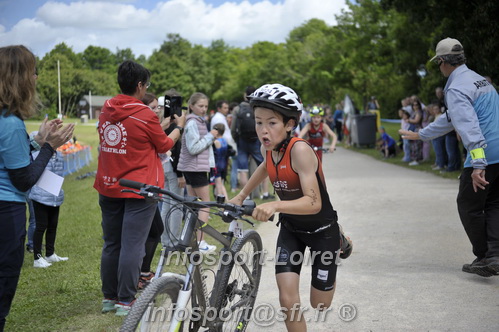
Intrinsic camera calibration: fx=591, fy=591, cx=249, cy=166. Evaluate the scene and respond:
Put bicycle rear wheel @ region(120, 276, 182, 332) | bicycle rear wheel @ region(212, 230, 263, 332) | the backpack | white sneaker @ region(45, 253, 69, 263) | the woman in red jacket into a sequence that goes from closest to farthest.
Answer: bicycle rear wheel @ region(120, 276, 182, 332), bicycle rear wheel @ region(212, 230, 263, 332), the woman in red jacket, white sneaker @ region(45, 253, 69, 263), the backpack

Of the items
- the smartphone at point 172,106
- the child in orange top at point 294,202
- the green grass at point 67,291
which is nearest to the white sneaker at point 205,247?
the green grass at point 67,291

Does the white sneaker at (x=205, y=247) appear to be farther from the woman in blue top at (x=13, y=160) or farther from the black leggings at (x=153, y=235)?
the woman in blue top at (x=13, y=160)

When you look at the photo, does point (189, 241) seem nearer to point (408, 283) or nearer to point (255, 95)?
point (255, 95)

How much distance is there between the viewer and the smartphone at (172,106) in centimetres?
593

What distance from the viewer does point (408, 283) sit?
20.2ft

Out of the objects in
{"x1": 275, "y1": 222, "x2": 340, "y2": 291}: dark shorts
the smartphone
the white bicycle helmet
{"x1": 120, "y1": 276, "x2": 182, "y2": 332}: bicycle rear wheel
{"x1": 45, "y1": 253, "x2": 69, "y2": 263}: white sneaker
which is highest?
the white bicycle helmet

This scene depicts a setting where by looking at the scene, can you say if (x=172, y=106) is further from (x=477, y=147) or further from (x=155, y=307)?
(x=477, y=147)

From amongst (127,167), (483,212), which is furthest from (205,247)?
(483,212)

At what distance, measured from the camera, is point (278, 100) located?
3.90m

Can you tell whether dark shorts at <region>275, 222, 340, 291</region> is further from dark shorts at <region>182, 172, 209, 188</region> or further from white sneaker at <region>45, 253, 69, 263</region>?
white sneaker at <region>45, 253, 69, 263</region>

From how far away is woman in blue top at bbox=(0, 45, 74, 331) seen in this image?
388cm

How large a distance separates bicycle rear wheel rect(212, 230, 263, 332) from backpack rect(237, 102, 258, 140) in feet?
23.7

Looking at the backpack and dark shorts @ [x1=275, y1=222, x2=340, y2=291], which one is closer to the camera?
dark shorts @ [x1=275, y1=222, x2=340, y2=291]

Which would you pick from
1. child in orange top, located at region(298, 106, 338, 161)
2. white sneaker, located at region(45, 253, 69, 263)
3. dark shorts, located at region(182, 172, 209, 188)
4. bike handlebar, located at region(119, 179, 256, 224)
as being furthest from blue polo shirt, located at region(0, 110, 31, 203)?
child in orange top, located at region(298, 106, 338, 161)
